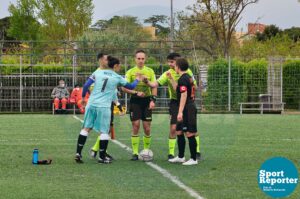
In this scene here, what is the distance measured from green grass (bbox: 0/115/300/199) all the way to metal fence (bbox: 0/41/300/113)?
16.1 meters

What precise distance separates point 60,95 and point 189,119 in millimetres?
21295

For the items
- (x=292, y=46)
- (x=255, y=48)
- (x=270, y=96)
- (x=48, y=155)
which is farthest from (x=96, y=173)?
(x=292, y=46)

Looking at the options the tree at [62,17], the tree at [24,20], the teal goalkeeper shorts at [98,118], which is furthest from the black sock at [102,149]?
the tree at [24,20]

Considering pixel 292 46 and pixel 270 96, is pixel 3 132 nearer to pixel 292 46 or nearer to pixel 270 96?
pixel 270 96

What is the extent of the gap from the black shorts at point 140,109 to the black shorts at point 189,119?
1040 mm

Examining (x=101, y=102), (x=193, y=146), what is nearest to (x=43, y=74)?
A: (x=101, y=102)

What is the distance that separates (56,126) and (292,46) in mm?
38207

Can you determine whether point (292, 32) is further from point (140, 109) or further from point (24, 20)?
point (140, 109)

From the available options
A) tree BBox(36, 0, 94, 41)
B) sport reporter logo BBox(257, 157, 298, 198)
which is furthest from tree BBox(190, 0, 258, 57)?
sport reporter logo BBox(257, 157, 298, 198)

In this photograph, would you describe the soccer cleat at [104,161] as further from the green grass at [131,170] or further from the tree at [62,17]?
the tree at [62,17]

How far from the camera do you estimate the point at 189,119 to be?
12586 mm

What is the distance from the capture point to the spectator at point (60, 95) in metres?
33.2

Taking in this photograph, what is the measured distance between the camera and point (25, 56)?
37250 mm

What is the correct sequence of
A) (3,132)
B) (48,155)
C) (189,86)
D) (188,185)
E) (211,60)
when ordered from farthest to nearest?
(211,60)
(3,132)
(48,155)
(189,86)
(188,185)
